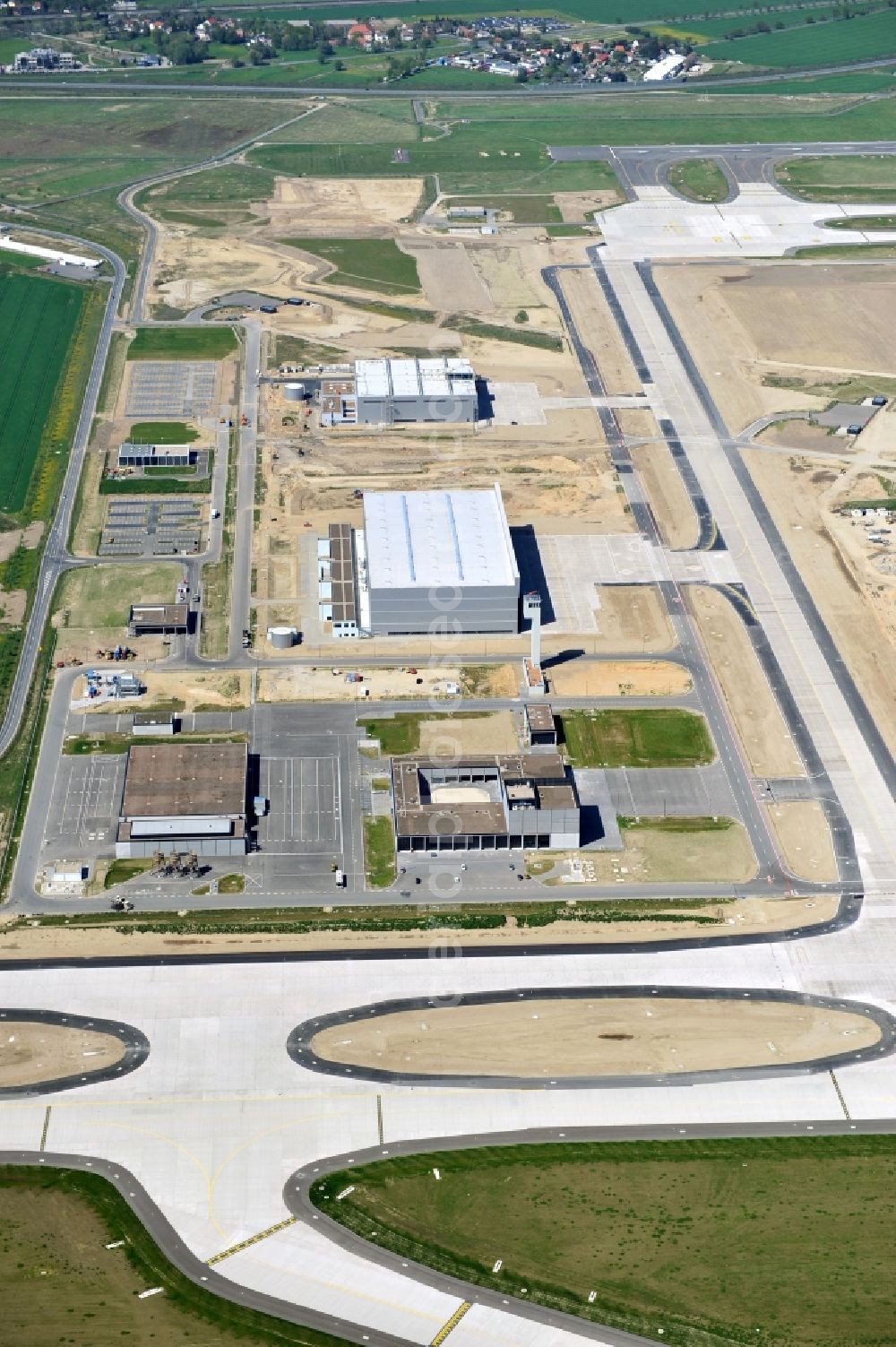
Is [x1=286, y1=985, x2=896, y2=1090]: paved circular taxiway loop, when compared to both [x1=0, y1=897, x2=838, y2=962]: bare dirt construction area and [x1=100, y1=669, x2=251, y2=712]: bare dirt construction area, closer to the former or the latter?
[x1=0, y1=897, x2=838, y2=962]: bare dirt construction area

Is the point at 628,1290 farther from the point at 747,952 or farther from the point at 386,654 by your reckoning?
the point at 386,654

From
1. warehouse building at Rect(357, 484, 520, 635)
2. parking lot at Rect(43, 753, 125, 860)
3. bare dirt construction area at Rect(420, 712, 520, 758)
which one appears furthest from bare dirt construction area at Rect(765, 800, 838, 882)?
parking lot at Rect(43, 753, 125, 860)

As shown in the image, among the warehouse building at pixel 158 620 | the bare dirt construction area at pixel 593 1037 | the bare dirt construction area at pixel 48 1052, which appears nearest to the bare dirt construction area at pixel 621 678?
the warehouse building at pixel 158 620

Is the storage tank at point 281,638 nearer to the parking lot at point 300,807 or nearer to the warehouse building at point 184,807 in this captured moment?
the parking lot at point 300,807

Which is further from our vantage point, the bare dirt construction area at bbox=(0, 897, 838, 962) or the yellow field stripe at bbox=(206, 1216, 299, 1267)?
the bare dirt construction area at bbox=(0, 897, 838, 962)

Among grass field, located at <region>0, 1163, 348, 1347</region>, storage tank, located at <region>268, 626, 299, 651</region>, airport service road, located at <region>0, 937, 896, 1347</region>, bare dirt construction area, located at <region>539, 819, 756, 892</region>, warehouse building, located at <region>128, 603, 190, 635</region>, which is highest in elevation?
warehouse building, located at <region>128, 603, 190, 635</region>

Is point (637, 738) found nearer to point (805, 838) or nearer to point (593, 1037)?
point (805, 838)

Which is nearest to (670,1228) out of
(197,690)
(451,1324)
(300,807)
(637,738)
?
(451,1324)
